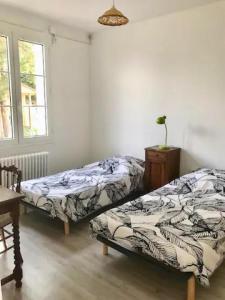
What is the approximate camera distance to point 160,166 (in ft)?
11.7

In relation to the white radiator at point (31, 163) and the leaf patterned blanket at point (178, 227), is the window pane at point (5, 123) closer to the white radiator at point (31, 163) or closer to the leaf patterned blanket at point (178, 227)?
the white radiator at point (31, 163)

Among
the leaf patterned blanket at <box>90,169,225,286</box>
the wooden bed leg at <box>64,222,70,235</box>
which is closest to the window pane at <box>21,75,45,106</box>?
the wooden bed leg at <box>64,222,70,235</box>

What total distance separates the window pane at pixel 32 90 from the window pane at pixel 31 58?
9cm

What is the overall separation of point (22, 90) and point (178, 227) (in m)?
2.87

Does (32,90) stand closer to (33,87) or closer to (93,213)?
(33,87)

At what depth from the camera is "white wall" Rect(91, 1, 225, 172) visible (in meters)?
3.38

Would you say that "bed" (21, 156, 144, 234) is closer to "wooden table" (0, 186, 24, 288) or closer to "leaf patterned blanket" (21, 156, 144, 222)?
"leaf patterned blanket" (21, 156, 144, 222)

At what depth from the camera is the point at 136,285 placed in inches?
82.2

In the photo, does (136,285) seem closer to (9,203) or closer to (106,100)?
(9,203)

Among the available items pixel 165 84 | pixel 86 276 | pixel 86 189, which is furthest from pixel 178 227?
pixel 165 84

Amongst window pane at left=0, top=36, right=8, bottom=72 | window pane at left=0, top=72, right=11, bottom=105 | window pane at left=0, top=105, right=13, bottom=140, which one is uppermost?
window pane at left=0, top=36, right=8, bottom=72

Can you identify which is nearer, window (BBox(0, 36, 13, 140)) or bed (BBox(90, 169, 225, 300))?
bed (BBox(90, 169, 225, 300))

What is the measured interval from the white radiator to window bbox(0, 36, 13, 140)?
1.11 feet

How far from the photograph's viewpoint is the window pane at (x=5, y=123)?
3.60m
